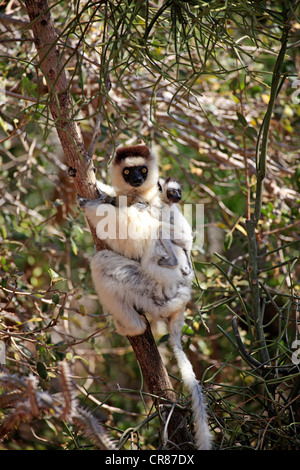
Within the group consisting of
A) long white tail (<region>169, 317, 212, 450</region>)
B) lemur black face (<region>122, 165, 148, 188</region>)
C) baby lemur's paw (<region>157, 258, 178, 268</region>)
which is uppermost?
lemur black face (<region>122, 165, 148, 188</region>)

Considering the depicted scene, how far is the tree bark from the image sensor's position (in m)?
2.54

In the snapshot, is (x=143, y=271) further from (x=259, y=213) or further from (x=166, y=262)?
(x=259, y=213)

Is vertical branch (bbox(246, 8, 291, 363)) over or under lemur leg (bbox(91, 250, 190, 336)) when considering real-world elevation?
over

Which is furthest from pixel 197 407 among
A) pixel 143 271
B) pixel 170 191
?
pixel 170 191

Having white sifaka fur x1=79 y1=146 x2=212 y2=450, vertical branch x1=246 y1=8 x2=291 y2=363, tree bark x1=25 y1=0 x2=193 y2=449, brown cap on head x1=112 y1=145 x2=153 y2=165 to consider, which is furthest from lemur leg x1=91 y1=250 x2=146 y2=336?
vertical branch x1=246 y1=8 x2=291 y2=363

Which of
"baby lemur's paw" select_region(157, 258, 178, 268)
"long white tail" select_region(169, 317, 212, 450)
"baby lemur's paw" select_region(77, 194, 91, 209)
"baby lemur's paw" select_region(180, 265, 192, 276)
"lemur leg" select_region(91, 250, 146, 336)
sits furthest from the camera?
"baby lemur's paw" select_region(180, 265, 192, 276)

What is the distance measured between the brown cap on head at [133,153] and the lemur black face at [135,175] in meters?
0.10

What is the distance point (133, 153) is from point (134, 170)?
165mm

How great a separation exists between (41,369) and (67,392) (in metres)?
1.16

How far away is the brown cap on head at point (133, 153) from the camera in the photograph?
3627 millimetres

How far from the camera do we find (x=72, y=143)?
8.92 feet

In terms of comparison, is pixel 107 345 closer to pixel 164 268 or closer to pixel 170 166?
pixel 170 166

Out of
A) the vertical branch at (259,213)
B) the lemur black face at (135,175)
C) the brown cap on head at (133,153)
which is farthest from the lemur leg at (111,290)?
the vertical branch at (259,213)

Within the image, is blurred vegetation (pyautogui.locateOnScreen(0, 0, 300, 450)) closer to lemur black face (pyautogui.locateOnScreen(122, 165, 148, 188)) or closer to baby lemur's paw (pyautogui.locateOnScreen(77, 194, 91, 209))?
lemur black face (pyautogui.locateOnScreen(122, 165, 148, 188))
